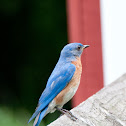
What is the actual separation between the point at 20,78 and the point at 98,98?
4.33 meters

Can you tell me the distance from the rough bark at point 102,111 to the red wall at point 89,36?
2927 mm

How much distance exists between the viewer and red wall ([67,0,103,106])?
5242mm

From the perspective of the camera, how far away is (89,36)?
209 inches

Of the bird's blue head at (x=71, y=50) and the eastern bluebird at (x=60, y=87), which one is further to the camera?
the bird's blue head at (x=71, y=50)

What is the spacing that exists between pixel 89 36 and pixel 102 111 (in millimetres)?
3372

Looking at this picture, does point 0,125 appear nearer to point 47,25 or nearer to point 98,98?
point 47,25

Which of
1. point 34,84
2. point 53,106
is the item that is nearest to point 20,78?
point 34,84

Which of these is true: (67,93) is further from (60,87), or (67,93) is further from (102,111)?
(102,111)

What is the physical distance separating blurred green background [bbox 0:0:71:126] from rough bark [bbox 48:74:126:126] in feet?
12.3

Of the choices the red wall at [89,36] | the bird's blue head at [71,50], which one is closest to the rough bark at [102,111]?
the bird's blue head at [71,50]

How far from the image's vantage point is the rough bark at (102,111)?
185 cm

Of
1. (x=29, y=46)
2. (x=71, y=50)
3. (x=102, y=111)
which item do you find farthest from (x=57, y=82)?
(x=29, y=46)

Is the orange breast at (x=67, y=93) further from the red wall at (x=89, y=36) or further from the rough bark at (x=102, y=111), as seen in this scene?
the red wall at (x=89, y=36)

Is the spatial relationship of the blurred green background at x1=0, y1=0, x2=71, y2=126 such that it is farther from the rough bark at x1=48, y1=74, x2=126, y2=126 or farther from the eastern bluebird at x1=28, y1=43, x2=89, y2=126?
the rough bark at x1=48, y1=74, x2=126, y2=126
